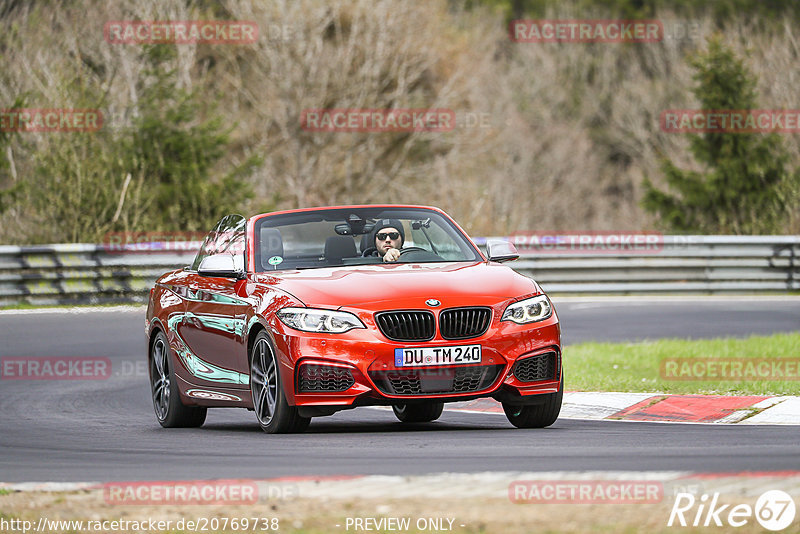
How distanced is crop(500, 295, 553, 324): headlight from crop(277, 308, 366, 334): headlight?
3.35 feet

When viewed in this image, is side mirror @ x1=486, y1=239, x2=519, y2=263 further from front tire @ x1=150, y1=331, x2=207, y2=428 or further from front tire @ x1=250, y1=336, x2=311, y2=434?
front tire @ x1=150, y1=331, x2=207, y2=428

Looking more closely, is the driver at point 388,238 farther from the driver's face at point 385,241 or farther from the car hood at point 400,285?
the car hood at point 400,285

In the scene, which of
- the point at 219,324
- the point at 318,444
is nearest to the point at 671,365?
the point at 219,324

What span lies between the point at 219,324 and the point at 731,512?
18.4 ft

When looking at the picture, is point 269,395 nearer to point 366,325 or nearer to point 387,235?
point 366,325

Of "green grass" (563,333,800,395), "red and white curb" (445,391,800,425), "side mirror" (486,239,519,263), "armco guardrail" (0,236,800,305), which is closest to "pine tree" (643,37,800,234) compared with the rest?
"armco guardrail" (0,236,800,305)

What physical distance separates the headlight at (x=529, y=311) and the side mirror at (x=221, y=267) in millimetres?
2144

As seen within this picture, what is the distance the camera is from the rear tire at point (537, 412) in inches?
410

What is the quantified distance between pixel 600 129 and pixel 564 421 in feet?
186

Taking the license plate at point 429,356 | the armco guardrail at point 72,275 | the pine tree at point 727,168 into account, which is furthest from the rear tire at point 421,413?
the pine tree at point 727,168

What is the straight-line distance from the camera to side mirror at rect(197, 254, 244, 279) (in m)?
11.0

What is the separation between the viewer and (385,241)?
11203 millimetres

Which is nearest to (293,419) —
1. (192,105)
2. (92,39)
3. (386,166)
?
(192,105)

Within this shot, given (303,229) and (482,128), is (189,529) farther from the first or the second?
(482,128)
